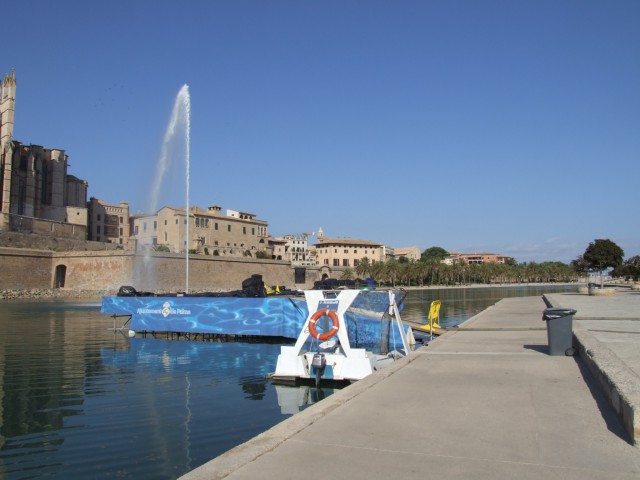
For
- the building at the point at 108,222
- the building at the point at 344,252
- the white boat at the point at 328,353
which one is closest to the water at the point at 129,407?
the white boat at the point at 328,353

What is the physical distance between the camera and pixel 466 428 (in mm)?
5820

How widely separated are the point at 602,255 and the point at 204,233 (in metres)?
72.4

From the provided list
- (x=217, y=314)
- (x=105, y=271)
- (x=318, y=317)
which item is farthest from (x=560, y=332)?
(x=105, y=271)

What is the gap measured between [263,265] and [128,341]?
214 feet

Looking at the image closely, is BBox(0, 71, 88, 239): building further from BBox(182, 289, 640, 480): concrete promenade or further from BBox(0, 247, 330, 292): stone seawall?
BBox(182, 289, 640, 480): concrete promenade

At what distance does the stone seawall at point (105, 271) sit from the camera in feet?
219

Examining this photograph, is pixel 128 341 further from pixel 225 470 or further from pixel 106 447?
pixel 225 470

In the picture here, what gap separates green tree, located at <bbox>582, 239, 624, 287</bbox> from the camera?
151 feet

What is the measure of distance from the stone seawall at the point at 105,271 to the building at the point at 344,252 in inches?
2813

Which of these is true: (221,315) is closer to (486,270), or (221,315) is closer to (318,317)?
(318,317)

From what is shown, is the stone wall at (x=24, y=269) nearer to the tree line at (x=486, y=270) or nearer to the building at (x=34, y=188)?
the building at (x=34, y=188)

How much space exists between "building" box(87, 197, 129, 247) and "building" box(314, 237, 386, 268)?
5532 cm

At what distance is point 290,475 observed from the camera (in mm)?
4449

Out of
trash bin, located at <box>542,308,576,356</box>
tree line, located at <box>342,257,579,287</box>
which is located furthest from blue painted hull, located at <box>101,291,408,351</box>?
tree line, located at <box>342,257,579,287</box>
